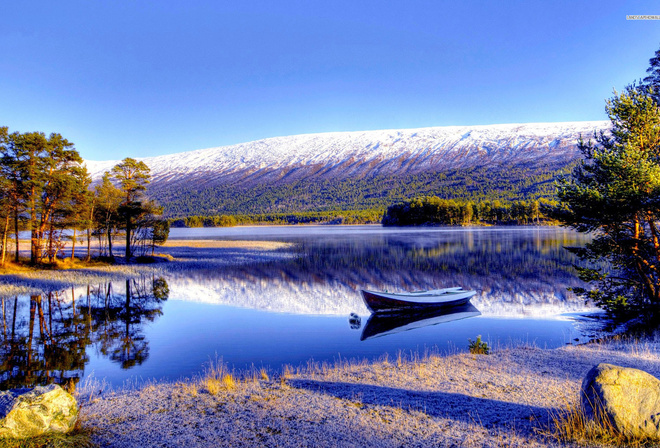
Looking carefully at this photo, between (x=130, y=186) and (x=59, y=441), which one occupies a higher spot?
(x=130, y=186)

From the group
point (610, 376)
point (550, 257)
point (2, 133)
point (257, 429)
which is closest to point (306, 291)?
point (257, 429)

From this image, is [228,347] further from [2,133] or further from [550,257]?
[550,257]

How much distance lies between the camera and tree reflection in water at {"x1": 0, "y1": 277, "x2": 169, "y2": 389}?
479 inches

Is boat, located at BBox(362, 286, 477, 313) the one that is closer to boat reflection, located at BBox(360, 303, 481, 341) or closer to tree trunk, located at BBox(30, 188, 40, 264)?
boat reflection, located at BBox(360, 303, 481, 341)

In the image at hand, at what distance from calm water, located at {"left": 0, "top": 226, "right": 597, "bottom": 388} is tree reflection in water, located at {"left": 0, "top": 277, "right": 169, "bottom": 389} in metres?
0.05

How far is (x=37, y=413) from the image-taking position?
21.3 feet

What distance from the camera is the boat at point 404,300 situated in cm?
1984

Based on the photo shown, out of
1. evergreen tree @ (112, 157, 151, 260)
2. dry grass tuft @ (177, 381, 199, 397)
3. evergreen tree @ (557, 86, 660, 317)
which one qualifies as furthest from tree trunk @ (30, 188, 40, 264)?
evergreen tree @ (557, 86, 660, 317)

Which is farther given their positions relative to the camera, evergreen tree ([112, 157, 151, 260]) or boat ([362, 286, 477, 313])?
evergreen tree ([112, 157, 151, 260])

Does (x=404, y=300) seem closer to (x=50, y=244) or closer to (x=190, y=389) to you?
(x=190, y=389)

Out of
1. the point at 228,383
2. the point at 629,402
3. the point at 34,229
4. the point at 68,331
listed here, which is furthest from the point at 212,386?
the point at 34,229

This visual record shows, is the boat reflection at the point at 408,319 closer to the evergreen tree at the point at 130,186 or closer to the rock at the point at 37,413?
the rock at the point at 37,413

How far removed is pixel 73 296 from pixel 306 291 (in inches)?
538

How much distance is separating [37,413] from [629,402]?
29.6 feet
